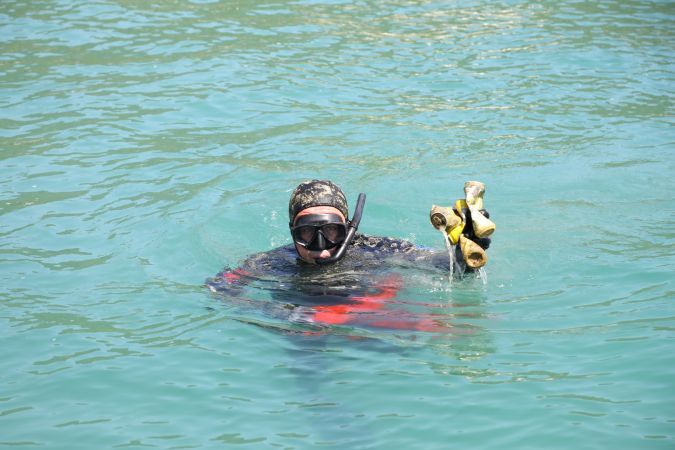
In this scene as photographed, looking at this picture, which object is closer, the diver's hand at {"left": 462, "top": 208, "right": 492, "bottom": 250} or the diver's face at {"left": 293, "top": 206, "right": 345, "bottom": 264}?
the diver's hand at {"left": 462, "top": 208, "right": 492, "bottom": 250}

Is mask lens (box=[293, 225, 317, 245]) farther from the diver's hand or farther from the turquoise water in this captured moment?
the diver's hand

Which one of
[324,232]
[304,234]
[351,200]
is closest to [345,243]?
[324,232]

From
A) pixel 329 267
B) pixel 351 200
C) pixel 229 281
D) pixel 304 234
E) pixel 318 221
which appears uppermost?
pixel 318 221

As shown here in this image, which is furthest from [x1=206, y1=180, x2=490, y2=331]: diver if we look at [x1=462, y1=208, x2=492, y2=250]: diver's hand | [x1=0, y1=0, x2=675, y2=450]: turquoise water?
[x1=462, y1=208, x2=492, y2=250]: diver's hand

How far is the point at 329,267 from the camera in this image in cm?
580

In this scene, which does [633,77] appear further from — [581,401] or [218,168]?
[581,401]

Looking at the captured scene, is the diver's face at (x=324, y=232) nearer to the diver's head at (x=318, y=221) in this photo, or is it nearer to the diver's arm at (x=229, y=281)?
the diver's head at (x=318, y=221)

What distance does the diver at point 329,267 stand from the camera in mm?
5516

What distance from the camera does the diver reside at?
18.1ft

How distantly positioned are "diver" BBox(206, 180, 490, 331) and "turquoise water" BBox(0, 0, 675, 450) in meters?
0.19

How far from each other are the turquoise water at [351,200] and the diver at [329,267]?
186 mm

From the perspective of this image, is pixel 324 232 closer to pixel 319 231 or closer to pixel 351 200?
pixel 319 231

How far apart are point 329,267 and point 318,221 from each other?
399 millimetres

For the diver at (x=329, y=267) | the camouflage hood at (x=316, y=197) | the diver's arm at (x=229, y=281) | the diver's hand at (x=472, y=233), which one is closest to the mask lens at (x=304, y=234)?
the diver at (x=329, y=267)
